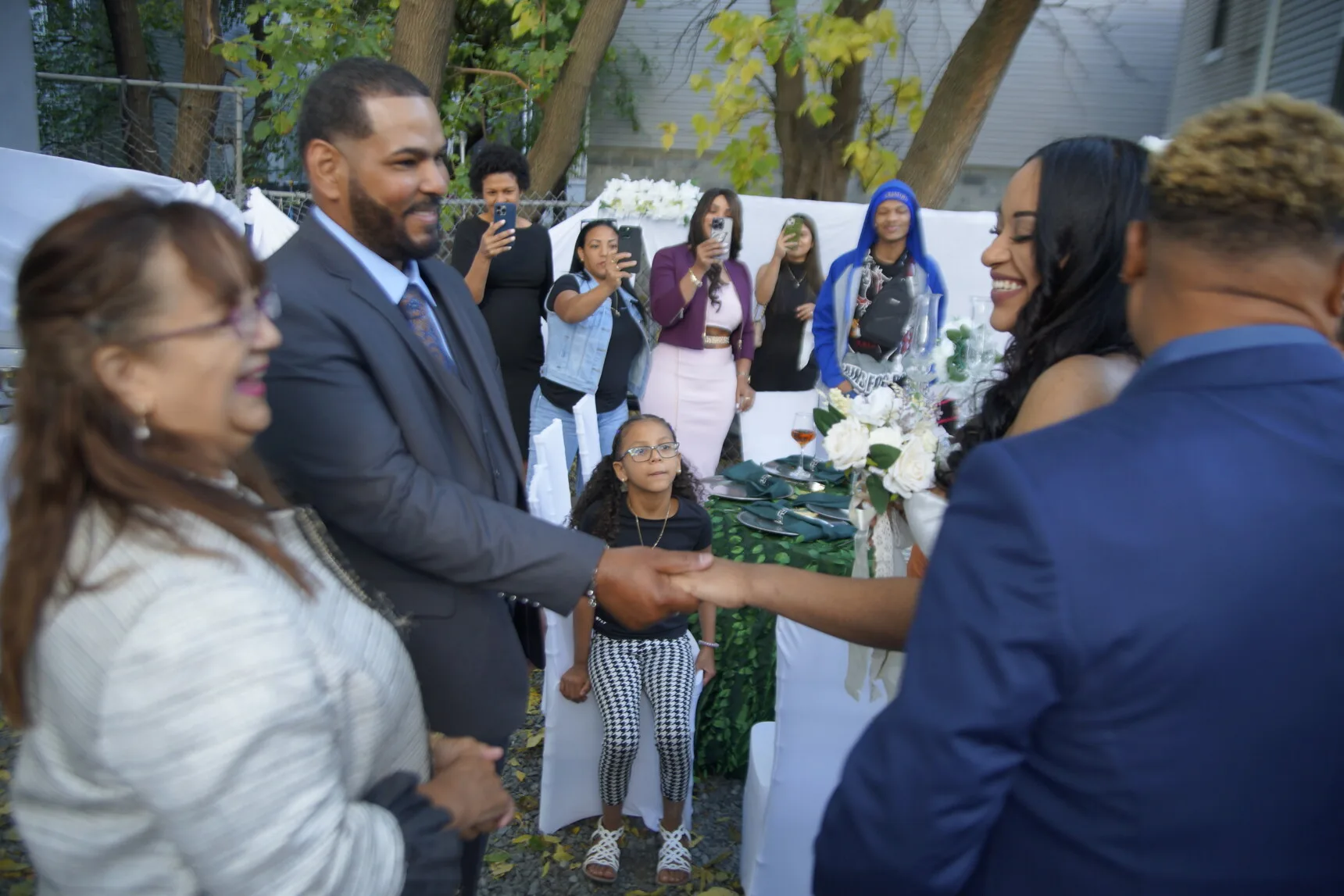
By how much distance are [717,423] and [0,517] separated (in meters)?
3.75

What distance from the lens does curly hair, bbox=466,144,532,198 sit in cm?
526

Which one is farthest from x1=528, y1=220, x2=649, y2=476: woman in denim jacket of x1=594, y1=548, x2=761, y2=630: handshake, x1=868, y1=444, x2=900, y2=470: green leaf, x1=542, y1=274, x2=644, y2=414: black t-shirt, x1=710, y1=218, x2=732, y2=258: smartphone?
x1=868, y1=444, x2=900, y2=470: green leaf

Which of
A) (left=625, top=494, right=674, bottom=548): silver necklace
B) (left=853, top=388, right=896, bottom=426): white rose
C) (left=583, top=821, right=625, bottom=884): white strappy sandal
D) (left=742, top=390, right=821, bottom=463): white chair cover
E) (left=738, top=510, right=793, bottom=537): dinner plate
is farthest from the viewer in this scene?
(left=742, top=390, right=821, bottom=463): white chair cover

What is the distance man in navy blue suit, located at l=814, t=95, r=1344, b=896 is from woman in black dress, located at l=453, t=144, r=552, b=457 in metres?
4.40

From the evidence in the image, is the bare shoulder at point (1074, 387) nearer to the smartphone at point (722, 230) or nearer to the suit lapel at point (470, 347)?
the suit lapel at point (470, 347)

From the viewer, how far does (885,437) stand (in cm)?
230

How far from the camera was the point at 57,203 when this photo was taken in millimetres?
5129

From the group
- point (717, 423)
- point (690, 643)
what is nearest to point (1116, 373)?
point (690, 643)

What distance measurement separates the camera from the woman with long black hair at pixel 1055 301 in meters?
1.68

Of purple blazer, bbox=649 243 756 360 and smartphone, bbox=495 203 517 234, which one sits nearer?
smartphone, bbox=495 203 517 234

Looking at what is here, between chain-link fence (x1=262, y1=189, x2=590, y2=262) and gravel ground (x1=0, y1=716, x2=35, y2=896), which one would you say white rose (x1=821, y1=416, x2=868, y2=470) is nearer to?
gravel ground (x1=0, y1=716, x2=35, y2=896)

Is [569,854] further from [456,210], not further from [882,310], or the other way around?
[456,210]

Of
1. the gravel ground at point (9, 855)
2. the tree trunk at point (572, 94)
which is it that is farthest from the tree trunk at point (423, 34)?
the gravel ground at point (9, 855)

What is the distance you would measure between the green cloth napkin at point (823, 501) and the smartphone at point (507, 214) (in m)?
2.26
